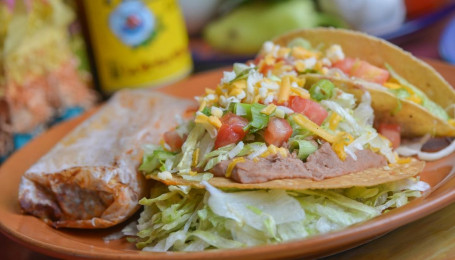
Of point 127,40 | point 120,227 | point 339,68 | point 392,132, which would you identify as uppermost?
point 339,68

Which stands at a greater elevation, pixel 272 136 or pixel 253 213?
pixel 272 136

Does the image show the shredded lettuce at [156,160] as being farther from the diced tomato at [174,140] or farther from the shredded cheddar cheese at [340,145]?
the shredded cheddar cheese at [340,145]

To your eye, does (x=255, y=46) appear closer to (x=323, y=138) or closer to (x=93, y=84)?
(x=93, y=84)

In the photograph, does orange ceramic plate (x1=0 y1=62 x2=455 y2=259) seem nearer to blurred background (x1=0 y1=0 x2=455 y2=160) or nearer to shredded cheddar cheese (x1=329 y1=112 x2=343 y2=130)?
shredded cheddar cheese (x1=329 y1=112 x2=343 y2=130)

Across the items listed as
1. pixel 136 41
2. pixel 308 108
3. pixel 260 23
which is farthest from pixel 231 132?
pixel 260 23

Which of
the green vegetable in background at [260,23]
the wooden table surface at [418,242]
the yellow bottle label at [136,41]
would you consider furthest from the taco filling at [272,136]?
the green vegetable in background at [260,23]

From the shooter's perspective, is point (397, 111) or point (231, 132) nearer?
point (231, 132)

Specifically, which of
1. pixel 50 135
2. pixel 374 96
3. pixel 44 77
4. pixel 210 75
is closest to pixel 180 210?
pixel 374 96

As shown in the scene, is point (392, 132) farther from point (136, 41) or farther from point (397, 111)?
point (136, 41)
